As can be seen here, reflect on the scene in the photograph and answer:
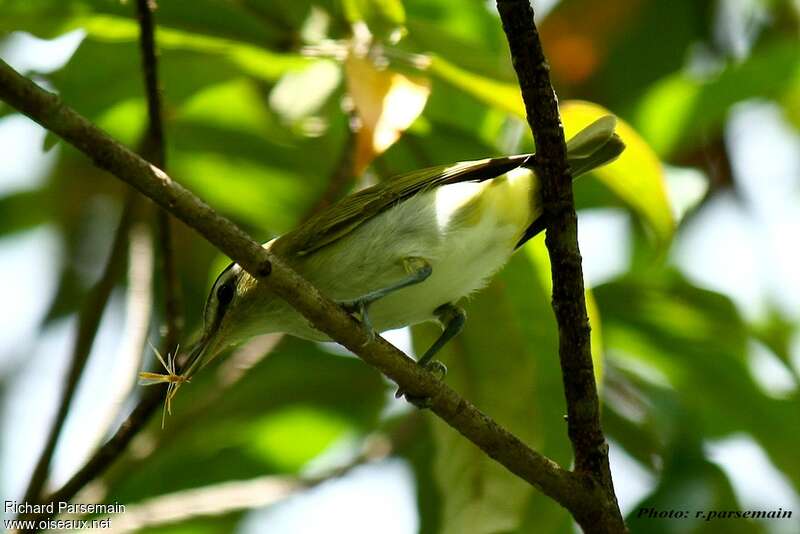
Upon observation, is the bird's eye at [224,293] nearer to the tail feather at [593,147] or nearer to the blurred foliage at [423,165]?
the blurred foliage at [423,165]

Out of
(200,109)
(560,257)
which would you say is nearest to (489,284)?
(560,257)

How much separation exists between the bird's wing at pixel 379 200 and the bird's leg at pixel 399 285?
0.21m

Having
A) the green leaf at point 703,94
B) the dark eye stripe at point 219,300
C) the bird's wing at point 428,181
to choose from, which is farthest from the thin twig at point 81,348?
the green leaf at point 703,94

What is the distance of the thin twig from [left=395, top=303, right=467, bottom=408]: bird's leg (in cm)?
101

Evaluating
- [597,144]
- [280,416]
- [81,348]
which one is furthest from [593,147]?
[280,416]

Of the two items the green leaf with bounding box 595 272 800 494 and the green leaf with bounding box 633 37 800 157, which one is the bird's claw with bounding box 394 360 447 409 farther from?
the green leaf with bounding box 633 37 800 157

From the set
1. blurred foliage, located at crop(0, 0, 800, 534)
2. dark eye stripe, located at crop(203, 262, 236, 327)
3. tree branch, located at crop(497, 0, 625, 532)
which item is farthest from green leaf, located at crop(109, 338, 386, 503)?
tree branch, located at crop(497, 0, 625, 532)

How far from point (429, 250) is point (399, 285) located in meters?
0.16

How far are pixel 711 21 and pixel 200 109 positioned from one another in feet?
8.97

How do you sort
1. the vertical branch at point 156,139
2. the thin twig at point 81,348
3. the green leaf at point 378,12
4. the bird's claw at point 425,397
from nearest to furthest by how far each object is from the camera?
the bird's claw at point 425,397 < the vertical branch at point 156,139 < the thin twig at point 81,348 < the green leaf at point 378,12

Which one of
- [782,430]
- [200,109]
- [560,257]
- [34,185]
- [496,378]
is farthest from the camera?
[34,185]

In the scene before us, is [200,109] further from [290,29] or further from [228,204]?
[290,29]

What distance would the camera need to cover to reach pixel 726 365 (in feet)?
13.2

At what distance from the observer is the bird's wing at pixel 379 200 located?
3180mm
